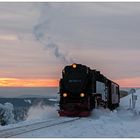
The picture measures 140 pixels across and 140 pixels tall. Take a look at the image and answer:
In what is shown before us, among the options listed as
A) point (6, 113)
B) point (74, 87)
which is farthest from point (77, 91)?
point (6, 113)

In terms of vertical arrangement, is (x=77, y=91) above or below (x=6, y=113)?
above

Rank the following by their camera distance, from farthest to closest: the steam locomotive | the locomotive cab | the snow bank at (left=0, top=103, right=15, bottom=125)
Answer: the snow bank at (left=0, top=103, right=15, bottom=125)
the locomotive cab
the steam locomotive

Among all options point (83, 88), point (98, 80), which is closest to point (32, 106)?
point (98, 80)

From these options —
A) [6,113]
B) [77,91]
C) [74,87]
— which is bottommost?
[6,113]

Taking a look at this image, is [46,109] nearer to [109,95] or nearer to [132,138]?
[109,95]

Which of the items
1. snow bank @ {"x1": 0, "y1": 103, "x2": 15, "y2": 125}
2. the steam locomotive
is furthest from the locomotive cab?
snow bank @ {"x1": 0, "y1": 103, "x2": 15, "y2": 125}

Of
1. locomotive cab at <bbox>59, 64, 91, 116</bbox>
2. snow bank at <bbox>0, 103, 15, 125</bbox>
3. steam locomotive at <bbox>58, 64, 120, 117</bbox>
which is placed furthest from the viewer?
snow bank at <bbox>0, 103, 15, 125</bbox>

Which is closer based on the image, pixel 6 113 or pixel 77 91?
pixel 77 91

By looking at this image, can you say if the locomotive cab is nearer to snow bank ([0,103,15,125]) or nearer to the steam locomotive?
the steam locomotive

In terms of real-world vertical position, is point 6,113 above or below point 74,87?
below

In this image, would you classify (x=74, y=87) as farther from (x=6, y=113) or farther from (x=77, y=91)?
(x=6, y=113)

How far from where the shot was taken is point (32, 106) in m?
51.0

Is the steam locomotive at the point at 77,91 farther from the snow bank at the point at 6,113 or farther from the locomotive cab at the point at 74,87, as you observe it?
the snow bank at the point at 6,113

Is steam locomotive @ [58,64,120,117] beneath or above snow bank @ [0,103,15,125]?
above
